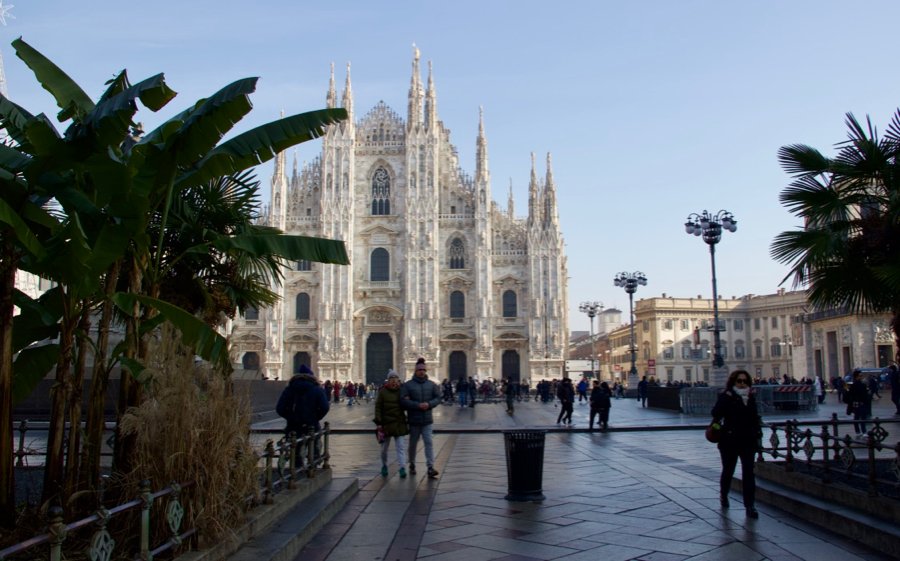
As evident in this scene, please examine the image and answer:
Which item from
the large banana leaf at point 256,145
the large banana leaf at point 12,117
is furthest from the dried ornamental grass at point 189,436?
the large banana leaf at point 12,117

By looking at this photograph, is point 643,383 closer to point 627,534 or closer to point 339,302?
point 339,302

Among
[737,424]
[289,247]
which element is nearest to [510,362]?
[737,424]

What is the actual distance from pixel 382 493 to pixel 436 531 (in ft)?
7.34

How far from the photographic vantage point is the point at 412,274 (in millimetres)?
46125

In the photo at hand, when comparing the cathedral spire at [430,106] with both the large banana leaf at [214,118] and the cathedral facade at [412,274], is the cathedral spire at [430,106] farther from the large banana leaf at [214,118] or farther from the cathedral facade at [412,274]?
the large banana leaf at [214,118]

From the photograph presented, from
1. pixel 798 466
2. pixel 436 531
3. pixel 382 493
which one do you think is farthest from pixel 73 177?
pixel 798 466

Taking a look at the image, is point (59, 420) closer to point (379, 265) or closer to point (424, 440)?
point (424, 440)

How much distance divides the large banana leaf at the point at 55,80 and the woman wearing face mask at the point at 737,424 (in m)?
6.05

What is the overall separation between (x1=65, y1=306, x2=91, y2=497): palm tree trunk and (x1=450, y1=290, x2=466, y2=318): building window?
4077 centimetres

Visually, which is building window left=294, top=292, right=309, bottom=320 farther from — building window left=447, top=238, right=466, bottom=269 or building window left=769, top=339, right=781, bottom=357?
building window left=769, top=339, right=781, bottom=357

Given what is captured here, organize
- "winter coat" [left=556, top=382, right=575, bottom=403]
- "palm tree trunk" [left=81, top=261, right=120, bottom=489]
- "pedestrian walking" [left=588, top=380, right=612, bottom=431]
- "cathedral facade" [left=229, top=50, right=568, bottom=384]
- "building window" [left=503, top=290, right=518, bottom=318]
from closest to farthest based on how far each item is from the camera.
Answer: "palm tree trunk" [left=81, top=261, right=120, bottom=489]
"pedestrian walking" [left=588, top=380, right=612, bottom=431]
"winter coat" [left=556, top=382, right=575, bottom=403]
"cathedral facade" [left=229, top=50, right=568, bottom=384]
"building window" [left=503, top=290, right=518, bottom=318]

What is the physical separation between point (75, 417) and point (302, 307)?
42.1 meters

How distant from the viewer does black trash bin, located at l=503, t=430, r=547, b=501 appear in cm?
803

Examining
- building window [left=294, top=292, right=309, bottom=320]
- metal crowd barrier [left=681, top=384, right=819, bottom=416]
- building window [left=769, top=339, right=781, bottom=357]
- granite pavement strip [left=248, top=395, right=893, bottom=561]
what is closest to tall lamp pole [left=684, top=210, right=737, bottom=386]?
metal crowd barrier [left=681, top=384, right=819, bottom=416]
